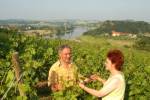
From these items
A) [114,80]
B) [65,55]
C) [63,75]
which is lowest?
[63,75]

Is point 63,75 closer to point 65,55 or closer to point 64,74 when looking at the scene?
point 64,74

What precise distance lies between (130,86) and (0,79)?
133 inches

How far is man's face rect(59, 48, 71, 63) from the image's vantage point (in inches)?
210

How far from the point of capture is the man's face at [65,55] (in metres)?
5.34

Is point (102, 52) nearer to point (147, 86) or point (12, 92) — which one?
point (147, 86)

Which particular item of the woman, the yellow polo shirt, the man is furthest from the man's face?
the woman

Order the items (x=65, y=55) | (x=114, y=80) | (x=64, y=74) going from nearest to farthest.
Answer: (x=114, y=80) < (x=65, y=55) < (x=64, y=74)

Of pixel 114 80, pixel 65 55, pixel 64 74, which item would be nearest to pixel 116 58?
pixel 114 80

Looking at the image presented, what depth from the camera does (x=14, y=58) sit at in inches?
192

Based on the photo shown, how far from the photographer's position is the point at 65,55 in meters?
5.37

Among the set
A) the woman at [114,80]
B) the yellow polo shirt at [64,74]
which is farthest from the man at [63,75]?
the woman at [114,80]

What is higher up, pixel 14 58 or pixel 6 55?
pixel 14 58

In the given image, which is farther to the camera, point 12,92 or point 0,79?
point 0,79

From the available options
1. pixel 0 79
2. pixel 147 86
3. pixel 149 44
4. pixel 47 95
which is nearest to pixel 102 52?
→ pixel 47 95
